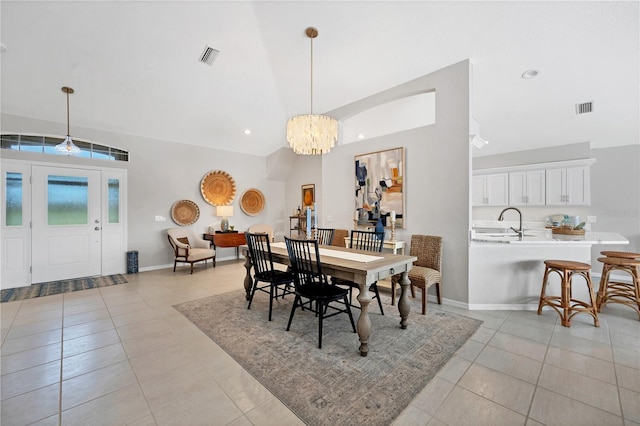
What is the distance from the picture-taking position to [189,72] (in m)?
4.18

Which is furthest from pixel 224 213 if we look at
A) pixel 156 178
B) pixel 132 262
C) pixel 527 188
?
pixel 527 188

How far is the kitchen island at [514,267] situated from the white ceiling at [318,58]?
2080 mm

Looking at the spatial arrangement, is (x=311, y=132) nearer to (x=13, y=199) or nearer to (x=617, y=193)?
(x=13, y=199)

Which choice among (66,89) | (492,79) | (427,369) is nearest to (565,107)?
(492,79)

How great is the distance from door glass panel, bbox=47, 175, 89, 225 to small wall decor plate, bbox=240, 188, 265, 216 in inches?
118

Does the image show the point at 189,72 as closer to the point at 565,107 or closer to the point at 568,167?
the point at 565,107

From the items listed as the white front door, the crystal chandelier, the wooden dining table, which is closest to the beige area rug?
the wooden dining table

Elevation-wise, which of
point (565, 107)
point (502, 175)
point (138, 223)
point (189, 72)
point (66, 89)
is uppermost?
point (189, 72)

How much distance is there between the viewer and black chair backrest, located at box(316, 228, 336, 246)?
12.5 feet

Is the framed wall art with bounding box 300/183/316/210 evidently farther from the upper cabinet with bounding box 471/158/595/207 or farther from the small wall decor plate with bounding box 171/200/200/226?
the upper cabinet with bounding box 471/158/595/207

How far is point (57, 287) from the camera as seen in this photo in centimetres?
419

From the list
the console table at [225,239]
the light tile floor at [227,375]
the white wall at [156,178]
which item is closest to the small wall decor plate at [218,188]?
the white wall at [156,178]

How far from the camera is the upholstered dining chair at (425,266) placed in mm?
3129

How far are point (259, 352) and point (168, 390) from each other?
2.35ft
